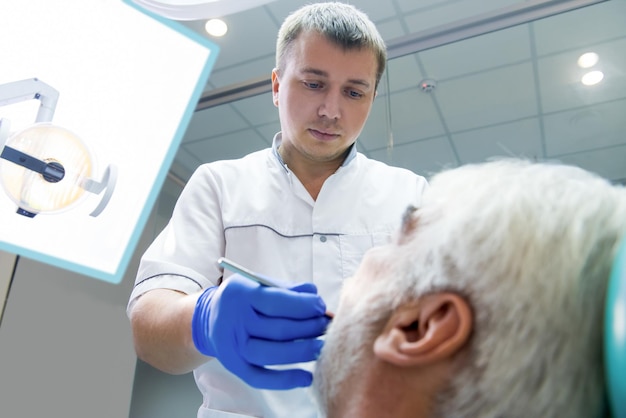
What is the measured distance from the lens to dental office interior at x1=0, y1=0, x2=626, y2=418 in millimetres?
2268

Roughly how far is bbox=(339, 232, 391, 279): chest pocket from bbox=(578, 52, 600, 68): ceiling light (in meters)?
2.30

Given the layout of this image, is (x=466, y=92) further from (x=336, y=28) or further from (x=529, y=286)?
(x=529, y=286)

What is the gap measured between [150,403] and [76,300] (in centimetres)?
70

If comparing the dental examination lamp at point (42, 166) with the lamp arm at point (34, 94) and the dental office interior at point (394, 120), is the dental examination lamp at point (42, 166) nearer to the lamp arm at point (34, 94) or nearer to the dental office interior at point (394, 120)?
the lamp arm at point (34, 94)

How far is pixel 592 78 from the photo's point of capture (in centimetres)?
294

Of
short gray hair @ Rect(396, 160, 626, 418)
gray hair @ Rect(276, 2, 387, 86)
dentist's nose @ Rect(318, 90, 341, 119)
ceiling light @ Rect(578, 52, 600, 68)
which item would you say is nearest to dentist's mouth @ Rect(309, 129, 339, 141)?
dentist's nose @ Rect(318, 90, 341, 119)

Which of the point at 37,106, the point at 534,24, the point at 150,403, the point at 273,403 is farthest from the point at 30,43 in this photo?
the point at 534,24

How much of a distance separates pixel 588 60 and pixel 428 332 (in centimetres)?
284

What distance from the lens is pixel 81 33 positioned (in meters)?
1.71

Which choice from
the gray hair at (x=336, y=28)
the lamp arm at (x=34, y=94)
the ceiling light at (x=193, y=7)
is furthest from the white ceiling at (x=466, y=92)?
the lamp arm at (x=34, y=94)

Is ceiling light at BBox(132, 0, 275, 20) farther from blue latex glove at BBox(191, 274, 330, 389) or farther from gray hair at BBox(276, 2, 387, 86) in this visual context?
blue latex glove at BBox(191, 274, 330, 389)

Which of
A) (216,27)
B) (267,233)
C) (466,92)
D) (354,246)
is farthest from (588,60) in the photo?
(267,233)

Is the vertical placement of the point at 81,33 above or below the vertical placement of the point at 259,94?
below

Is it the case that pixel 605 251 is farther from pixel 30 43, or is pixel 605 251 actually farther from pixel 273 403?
pixel 30 43
